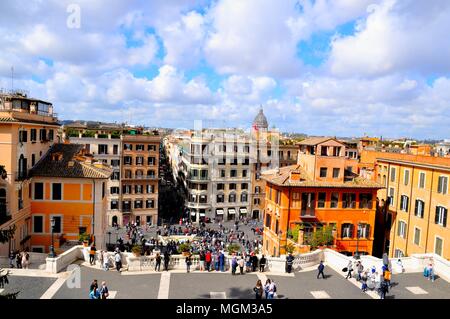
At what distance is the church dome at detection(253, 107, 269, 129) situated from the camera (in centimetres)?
12559

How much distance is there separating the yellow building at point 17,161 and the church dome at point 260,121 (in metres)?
89.6

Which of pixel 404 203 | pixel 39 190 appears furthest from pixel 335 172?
pixel 39 190

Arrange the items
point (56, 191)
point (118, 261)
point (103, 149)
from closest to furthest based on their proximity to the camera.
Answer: point (118, 261) < point (56, 191) < point (103, 149)

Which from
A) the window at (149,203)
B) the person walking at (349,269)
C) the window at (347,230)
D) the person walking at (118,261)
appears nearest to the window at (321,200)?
the window at (347,230)

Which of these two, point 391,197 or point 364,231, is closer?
point 364,231

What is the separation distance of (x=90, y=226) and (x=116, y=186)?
114ft

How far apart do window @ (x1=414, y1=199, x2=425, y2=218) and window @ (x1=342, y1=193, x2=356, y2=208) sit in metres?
6.01

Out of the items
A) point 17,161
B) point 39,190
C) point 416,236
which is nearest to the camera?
point 17,161

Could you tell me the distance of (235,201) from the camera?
257 ft

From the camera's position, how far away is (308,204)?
42188 mm

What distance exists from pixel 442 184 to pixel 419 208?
4.12 metres

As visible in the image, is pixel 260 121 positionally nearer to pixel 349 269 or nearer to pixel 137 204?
pixel 137 204
